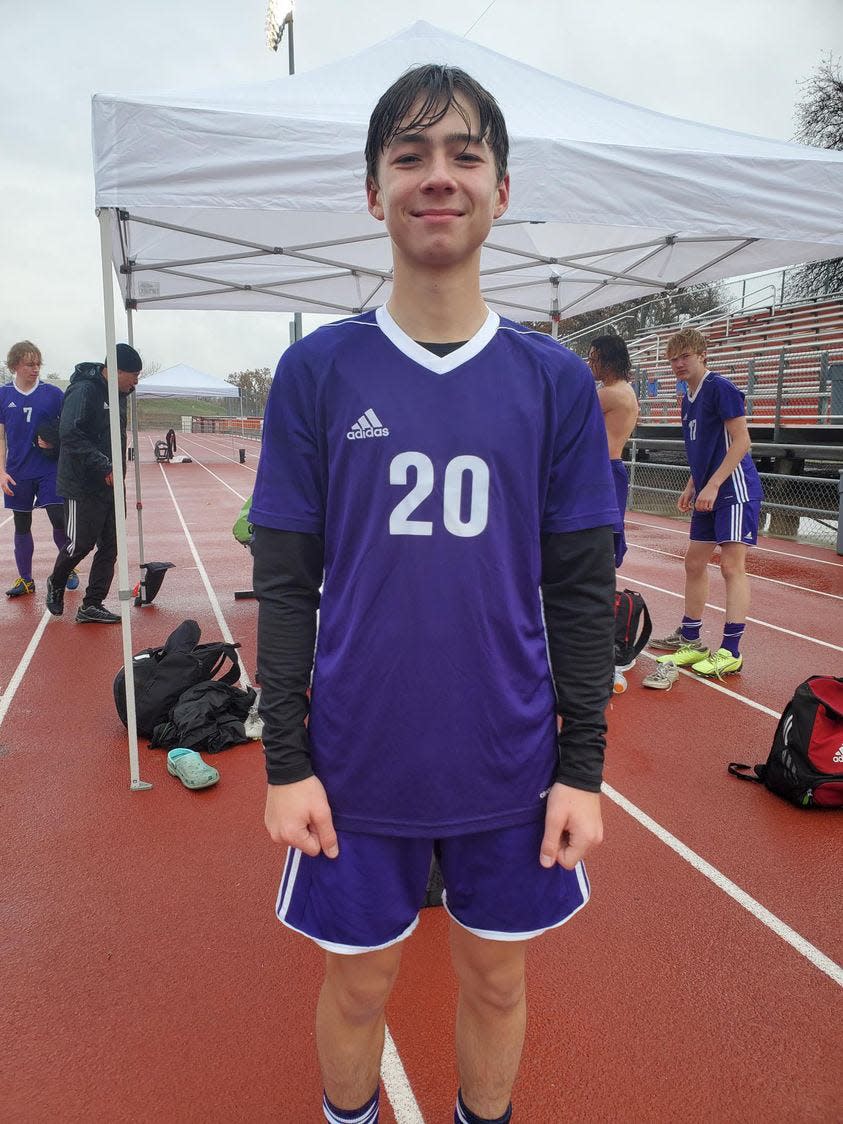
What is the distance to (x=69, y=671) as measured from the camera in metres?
5.05

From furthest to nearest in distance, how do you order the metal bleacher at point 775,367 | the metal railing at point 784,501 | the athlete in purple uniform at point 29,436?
the metal bleacher at point 775,367 < the metal railing at point 784,501 < the athlete in purple uniform at point 29,436

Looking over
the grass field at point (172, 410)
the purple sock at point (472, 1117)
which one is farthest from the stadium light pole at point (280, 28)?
the grass field at point (172, 410)

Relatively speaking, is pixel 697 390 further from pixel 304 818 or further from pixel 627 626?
pixel 304 818

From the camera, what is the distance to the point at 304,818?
1188 mm

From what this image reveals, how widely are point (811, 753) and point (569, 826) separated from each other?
8.44 ft

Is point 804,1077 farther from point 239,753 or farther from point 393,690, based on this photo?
point 239,753

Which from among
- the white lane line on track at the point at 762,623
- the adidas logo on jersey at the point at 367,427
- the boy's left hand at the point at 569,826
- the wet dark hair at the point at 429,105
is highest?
the wet dark hair at the point at 429,105

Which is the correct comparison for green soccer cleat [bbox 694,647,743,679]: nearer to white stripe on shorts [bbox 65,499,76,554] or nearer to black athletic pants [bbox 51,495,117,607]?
black athletic pants [bbox 51,495,117,607]

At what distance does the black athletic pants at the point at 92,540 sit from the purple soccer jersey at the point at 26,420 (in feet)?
3.33

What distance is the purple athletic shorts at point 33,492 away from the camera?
21.3 ft

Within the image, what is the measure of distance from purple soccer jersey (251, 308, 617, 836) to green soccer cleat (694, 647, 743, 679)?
162 inches

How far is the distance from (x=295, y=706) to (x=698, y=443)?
4.31 metres

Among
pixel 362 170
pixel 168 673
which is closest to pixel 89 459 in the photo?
pixel 168 673

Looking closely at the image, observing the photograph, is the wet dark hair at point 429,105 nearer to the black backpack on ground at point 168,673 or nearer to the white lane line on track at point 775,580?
the black backpack on ground at point 168,673
